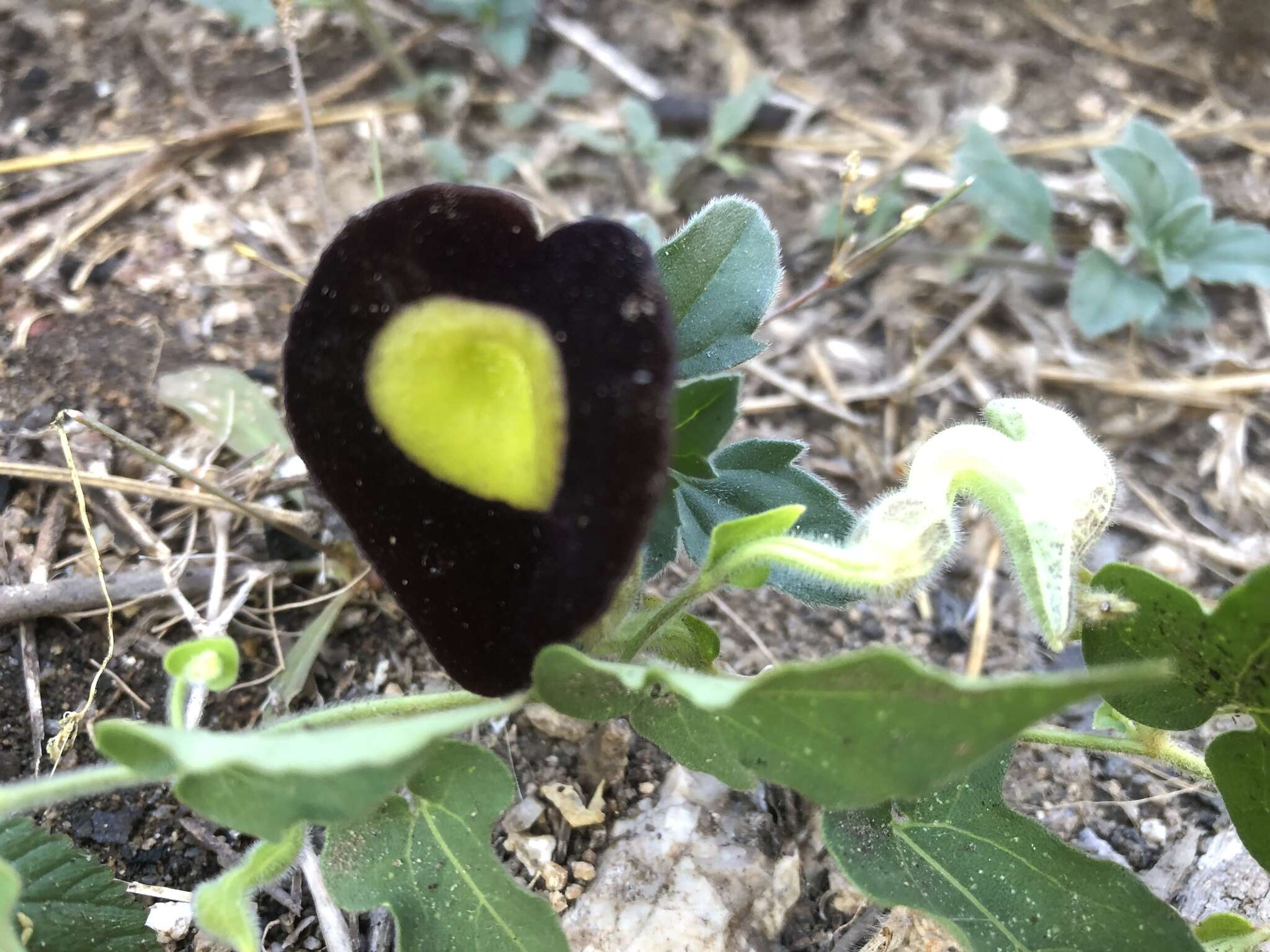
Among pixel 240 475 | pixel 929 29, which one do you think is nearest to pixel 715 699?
pixel 240 475

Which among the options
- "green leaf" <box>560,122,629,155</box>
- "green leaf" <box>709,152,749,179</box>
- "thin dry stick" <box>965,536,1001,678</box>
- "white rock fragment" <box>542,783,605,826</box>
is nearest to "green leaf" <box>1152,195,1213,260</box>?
"thin dry stick" <box>965,536,1001,678</box>

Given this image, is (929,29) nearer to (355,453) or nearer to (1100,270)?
(1100,270)

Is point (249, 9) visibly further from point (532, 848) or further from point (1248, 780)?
point (1248, 780)

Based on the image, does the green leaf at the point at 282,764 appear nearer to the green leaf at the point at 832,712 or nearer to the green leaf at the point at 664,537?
the green leaf at the point at 832,712

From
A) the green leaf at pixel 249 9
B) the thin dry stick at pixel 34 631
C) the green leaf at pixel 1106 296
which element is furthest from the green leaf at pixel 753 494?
the green leaf at pixel 249 9

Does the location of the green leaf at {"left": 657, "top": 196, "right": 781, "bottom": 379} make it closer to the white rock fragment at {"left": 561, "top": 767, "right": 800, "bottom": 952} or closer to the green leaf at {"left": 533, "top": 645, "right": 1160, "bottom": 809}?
the green leaf at {"left": 533, "top": 645, "right": 1160, "bottom": 809}

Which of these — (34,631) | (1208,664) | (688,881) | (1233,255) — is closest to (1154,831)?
(1208,664)

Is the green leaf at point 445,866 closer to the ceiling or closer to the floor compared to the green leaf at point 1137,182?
closer to the floor
